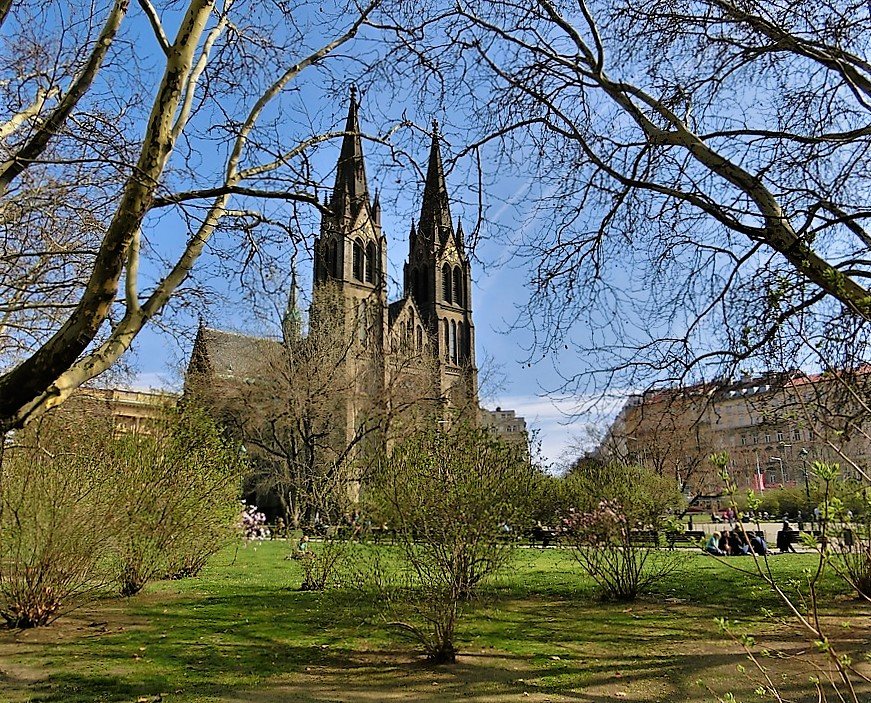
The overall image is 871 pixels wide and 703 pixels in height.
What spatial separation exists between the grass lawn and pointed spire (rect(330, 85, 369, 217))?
4.51 meters

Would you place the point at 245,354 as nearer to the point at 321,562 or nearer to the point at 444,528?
the point at 321,562

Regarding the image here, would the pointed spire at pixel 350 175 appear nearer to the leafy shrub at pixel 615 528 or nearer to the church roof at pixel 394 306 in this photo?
the church roof at pixel 394 306

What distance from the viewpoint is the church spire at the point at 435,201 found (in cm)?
654

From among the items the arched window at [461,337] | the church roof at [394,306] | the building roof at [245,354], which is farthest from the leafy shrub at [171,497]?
the arched window at [461,337]

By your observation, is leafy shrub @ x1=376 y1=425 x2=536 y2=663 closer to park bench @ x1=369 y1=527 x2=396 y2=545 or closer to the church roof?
park bench @ x1=369 y1=527 x2=396 y2=545

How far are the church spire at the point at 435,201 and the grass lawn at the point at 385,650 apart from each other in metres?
4.27

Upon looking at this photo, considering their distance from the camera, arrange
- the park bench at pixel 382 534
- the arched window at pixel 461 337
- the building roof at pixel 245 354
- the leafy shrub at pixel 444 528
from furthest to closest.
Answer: the arched window at pixel 461 337
the building roof at pixel 245 354
the park bench at pixel 382 534
the leafy shrub at pixel 444 528

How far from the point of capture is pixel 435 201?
667 cm

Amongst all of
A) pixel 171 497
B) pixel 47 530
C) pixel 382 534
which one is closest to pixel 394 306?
pixel 382 534

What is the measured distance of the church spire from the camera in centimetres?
654

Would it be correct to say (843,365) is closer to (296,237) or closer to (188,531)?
(296,237)

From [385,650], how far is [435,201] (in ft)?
17.4

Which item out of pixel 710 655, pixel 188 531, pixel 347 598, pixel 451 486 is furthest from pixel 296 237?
pixel 188 531

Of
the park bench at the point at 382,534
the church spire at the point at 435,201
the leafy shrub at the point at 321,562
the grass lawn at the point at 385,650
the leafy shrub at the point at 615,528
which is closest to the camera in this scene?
the grass lawn at the point at 385,650
